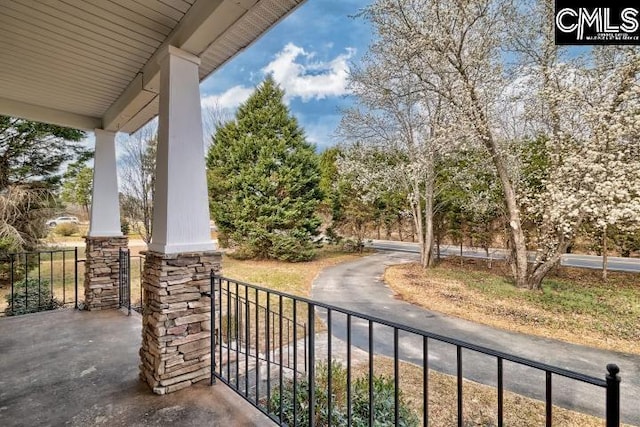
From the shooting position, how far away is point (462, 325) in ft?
16.3

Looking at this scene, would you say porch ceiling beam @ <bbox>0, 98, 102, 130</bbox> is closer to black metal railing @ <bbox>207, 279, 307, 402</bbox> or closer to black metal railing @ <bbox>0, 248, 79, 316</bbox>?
black metal railing @ <bbox>0, 248, 79, 316</bbox>

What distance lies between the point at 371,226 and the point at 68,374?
1267 cm

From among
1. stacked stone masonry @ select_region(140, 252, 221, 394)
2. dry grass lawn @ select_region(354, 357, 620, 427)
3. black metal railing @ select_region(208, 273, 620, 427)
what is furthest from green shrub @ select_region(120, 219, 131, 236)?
dry grass lawn @ select_region(354, 357, 620, 427)

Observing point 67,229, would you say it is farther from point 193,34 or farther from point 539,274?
point 539,274

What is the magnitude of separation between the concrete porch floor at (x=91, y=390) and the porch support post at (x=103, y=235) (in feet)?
2.41

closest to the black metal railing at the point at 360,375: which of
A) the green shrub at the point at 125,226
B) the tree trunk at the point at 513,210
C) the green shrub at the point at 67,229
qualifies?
the tree trunk at the point at 513,210

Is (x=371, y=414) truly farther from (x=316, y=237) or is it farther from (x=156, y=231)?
(x=316, y=237)

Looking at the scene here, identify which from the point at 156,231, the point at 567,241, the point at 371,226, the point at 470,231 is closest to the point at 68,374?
the point at 156,231

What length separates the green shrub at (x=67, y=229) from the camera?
23.7ft

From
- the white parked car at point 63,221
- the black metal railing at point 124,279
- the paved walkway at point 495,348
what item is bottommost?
the paved walkway at point 495,348

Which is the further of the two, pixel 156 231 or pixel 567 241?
pixel 567 241

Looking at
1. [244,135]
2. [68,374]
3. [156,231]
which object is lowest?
[68,374]

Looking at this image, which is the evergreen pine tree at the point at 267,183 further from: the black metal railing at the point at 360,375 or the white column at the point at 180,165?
the white column at the point at 180,165

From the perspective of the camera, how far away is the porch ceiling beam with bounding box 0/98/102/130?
3.41 meters
